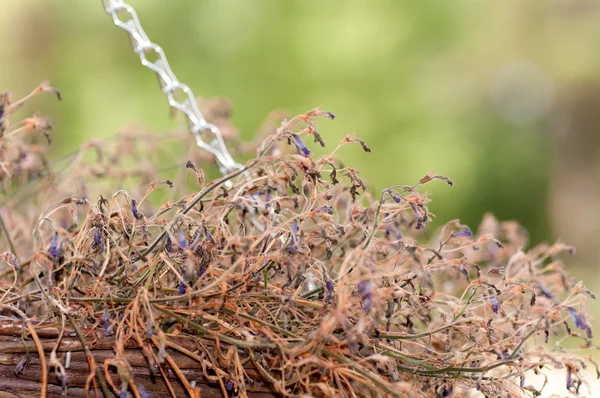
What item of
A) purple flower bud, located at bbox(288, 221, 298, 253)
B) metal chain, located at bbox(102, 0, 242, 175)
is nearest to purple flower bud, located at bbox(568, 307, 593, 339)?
purple flower bud, located at bbox(288, 221, 298, 253)

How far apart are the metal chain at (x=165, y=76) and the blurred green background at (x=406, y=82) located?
4.85 ft

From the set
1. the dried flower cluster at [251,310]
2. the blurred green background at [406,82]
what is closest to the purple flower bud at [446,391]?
the dried flower cluster at [251,310]

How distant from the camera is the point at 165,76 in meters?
0.39

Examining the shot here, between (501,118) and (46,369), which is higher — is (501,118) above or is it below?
above

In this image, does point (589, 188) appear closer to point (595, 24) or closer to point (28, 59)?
point (595, 24)

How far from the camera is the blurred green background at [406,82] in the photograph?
206cm

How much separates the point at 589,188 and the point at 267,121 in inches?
82.7

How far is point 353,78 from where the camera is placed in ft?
6.79

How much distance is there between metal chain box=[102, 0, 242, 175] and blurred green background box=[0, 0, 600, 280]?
1479 millimetres

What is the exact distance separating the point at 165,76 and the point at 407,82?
5.90 ft

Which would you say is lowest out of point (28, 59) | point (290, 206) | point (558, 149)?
point (290, 206)

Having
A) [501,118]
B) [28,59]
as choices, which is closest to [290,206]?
[501,118]

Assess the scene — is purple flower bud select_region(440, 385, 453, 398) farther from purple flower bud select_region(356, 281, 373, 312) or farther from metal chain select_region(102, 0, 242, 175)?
metal chain select_region(102, 0, 242, 175)

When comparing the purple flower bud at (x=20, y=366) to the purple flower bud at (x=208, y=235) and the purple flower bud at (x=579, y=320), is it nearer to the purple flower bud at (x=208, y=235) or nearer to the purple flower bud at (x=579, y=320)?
the purple flower bud at (x=208, y=235)
